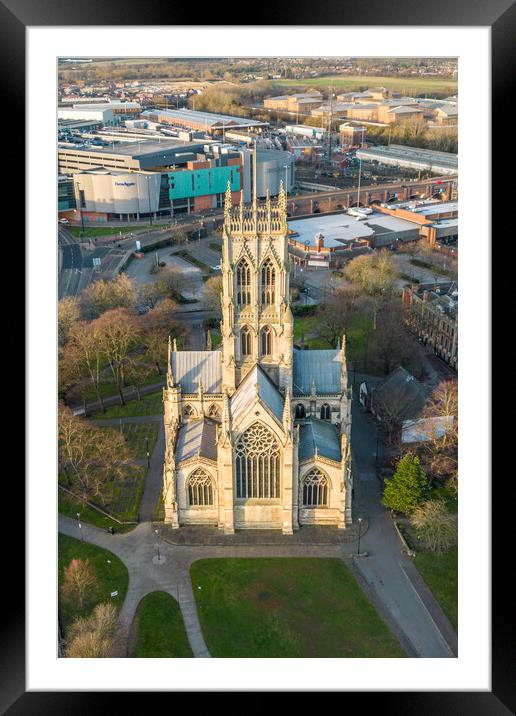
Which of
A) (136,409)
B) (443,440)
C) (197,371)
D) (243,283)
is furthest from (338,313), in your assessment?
(243,283)

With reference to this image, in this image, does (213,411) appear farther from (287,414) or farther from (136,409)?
(136,409)

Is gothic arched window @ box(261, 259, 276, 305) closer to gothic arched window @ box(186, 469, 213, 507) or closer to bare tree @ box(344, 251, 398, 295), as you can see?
gothic arched window @ box(186, 469, 213, 507)

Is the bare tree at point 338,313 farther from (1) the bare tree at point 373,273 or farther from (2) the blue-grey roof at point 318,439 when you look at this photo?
(2) the blue-grey roof at point 318,439

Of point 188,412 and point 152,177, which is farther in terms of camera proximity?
point 152,177

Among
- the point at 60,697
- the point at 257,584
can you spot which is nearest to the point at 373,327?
the point at 257,584

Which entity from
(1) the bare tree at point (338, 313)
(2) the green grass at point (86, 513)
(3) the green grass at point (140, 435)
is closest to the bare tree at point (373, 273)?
(1) the bare tree at point (338, 313)

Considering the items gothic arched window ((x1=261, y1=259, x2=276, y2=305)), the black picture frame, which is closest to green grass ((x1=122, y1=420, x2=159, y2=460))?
gothic arched window ((x1=261, y1=259, x2=276, y2=305))
